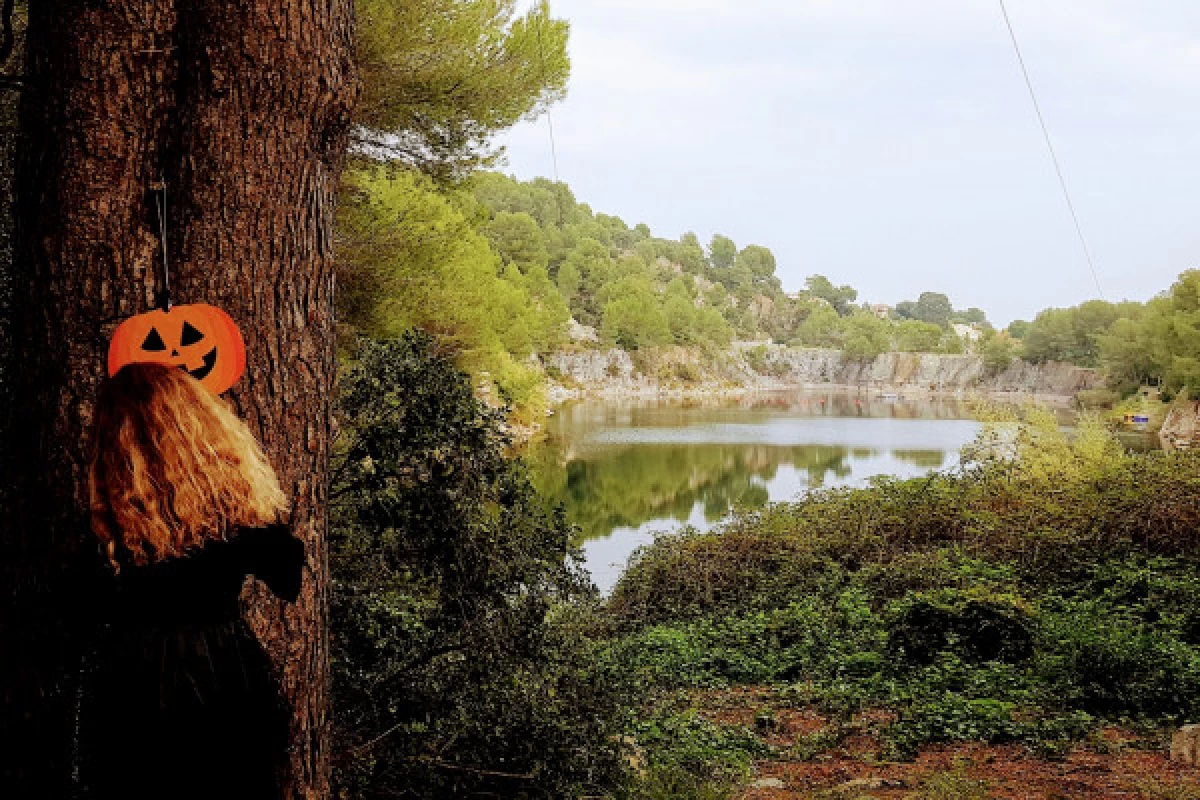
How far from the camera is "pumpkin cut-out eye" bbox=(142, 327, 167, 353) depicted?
1.78 meters

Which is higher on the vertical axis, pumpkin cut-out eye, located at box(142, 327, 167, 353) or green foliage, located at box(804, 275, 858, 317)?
green foliage, located at box(804, 275, 858, 317)

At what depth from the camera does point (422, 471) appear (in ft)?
9.55

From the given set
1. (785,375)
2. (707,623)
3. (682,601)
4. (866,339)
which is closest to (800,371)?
(785,375)

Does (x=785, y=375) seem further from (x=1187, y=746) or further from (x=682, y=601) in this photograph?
(x=1187, y=746)

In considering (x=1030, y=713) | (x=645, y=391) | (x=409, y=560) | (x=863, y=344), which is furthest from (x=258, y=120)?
(x=863, y=344)

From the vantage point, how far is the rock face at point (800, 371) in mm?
49906

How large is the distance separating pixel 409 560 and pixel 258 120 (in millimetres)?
1519

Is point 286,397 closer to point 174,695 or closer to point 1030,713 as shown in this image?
point 174,695

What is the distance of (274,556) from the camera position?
1.51 meters

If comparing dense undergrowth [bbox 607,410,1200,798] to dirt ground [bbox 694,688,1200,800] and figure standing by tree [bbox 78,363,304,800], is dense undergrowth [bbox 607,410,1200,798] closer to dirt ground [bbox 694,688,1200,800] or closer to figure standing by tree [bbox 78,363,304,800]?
dirt ground [bbox 694,688,1200,800]

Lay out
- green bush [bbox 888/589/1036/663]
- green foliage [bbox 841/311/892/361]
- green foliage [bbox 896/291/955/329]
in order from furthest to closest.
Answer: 1. green foliage [bbox 896/291/955/329]
2. green foliage [bbox 841/311/892/361]
3. green bush [bbox 888/589/1036/663]

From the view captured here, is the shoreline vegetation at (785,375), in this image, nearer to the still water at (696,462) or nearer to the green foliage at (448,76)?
the still water at (696,462)

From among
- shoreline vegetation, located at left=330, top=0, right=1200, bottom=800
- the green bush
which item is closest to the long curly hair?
shoreline vegetation, located at left=330, top=0, right=1200, bottom=800

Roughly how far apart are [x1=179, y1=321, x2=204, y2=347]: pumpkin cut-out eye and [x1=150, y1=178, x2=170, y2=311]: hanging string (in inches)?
2.6
